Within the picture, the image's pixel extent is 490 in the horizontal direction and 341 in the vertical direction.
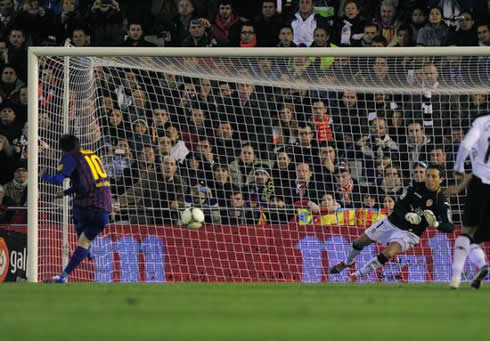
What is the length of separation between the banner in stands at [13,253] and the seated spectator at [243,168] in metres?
3.15

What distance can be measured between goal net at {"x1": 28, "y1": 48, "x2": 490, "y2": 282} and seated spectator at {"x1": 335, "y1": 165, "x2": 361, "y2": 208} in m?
0.02

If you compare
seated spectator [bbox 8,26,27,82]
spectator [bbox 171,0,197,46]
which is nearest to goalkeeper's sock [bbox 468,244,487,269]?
spectator [bbox 171,0,197,46]

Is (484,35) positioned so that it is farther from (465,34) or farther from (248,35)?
(248,35)

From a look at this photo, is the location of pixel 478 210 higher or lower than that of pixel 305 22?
lower

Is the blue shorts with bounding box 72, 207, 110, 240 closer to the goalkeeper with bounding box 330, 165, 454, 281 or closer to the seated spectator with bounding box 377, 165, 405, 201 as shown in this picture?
the goalkeeper with bounding box 330, 165, 454, 281

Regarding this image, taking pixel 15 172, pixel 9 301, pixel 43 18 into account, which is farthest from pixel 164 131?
pixel 9 301

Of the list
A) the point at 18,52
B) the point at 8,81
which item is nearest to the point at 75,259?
the point at 8,81

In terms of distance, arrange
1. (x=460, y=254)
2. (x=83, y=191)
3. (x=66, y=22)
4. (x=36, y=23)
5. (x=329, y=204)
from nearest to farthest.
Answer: (x=460, y=254) → (x=83, y=191) → (x=329, y=204) → (x=66, y=22) → (x=36, y=23)

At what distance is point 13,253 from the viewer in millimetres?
15922

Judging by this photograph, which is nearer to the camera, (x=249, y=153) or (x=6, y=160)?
(x=249, y=153)

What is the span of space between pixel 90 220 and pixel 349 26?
6.28 meters

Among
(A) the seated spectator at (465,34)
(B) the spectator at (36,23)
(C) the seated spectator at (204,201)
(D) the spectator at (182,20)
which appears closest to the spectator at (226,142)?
(C) the seated spectator at (204,201)

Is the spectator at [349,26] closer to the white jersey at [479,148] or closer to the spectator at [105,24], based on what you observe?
the spectator at [105,24]

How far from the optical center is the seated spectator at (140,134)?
15.7m
